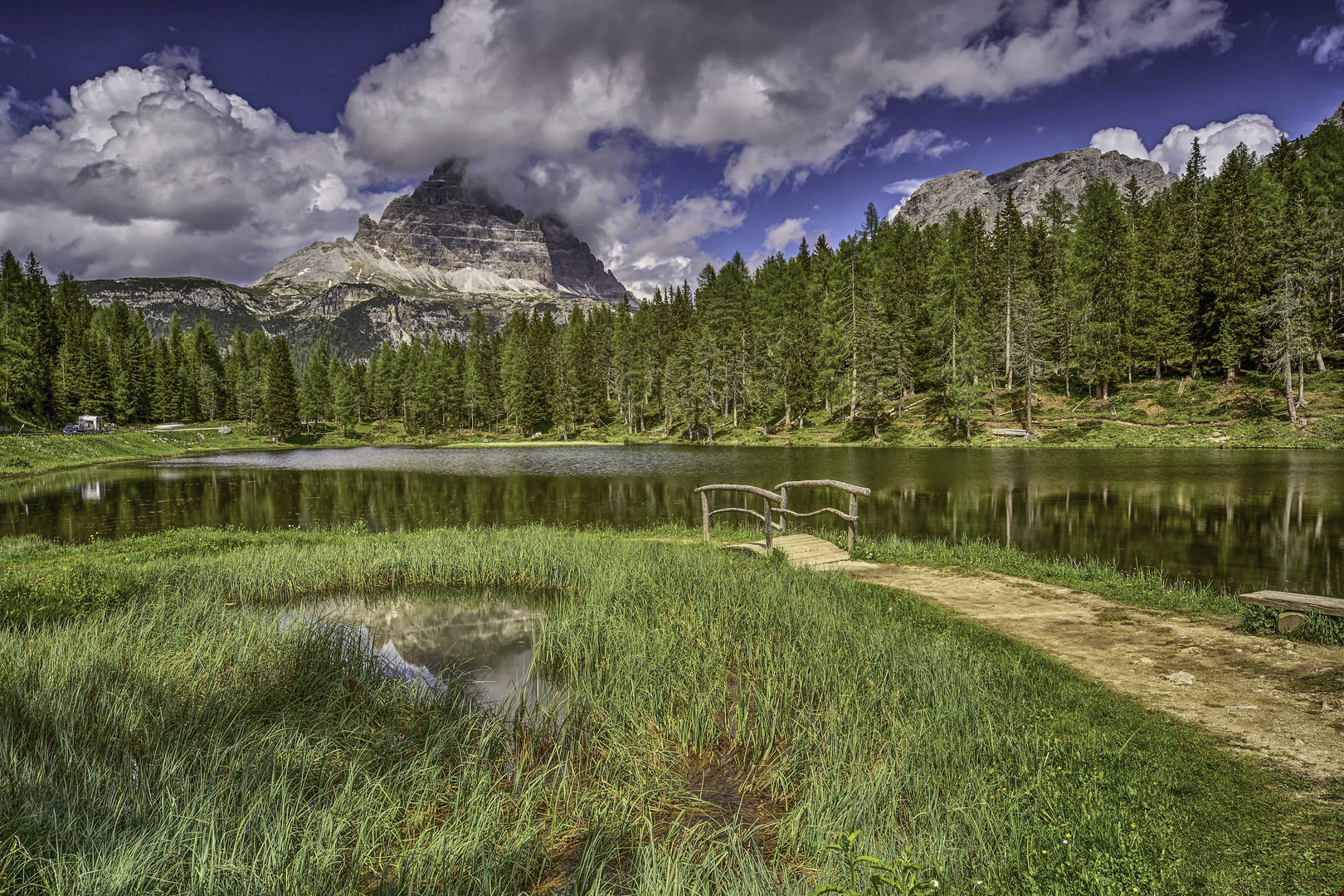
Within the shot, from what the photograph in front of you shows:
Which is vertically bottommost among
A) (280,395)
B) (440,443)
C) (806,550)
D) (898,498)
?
(898,498)

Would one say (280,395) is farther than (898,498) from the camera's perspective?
Yes

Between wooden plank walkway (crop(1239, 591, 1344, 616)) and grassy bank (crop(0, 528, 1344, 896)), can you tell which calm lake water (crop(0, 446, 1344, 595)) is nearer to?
wooden plank walkway (crop(1239, 591, 1344, 616))

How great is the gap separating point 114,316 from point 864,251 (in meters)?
127

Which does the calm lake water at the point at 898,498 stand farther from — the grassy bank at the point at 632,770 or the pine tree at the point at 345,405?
the pine tree at the point at 345,405

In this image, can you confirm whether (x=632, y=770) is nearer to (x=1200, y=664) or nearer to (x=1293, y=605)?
(x=1200, y=664)

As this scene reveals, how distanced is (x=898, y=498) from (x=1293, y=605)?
20897mm

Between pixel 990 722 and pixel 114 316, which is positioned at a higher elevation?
pixel 114 316

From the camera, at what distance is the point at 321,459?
69250 mm

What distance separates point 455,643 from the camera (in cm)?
1170

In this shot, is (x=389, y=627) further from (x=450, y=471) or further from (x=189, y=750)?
(x=450, y=471)

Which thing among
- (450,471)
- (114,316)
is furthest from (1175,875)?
(114,316)

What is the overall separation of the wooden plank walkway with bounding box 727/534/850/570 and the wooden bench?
7.65 meters

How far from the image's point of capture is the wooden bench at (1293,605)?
28.5 feet

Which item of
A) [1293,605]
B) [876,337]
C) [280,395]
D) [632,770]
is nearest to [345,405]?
[280,395]
